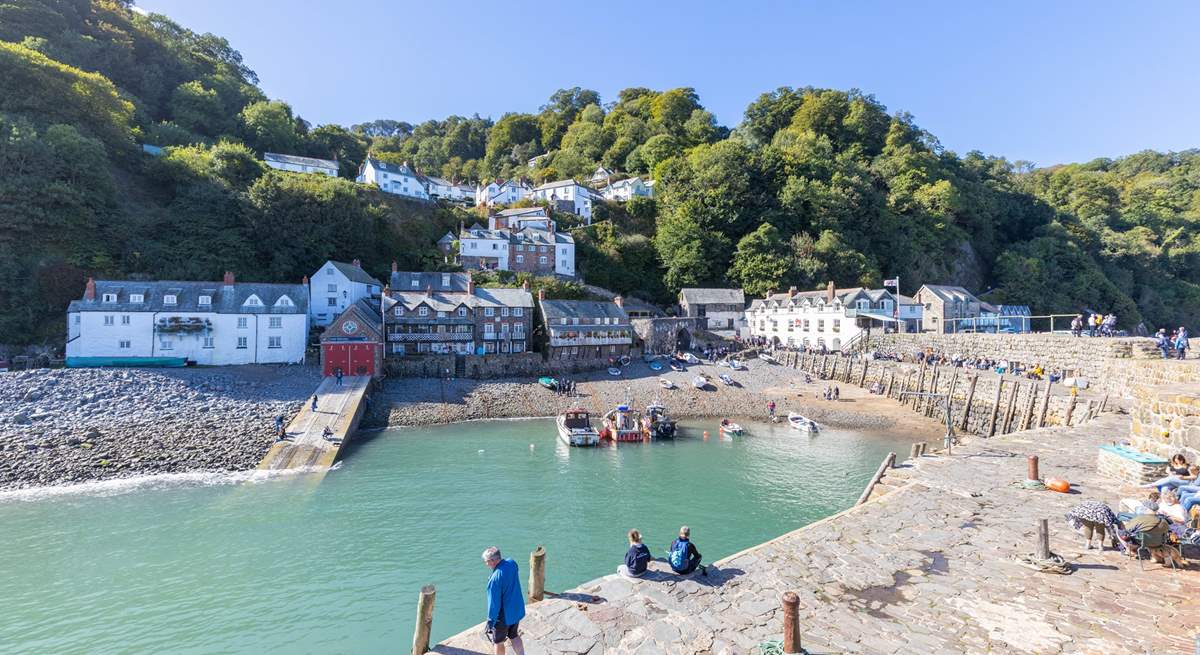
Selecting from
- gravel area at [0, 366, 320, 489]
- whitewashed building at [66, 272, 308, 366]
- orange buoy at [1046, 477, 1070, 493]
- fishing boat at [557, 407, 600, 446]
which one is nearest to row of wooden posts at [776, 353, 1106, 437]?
orange buoy at [1046, 477, 1070, 493]

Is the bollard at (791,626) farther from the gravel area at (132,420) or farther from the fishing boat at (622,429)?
the gravel area at (132,420)

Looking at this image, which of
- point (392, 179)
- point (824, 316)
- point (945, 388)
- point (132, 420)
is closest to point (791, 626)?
point (132, 420)

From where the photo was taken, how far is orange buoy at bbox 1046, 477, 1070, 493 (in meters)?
13.6

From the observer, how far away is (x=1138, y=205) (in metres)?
89.2

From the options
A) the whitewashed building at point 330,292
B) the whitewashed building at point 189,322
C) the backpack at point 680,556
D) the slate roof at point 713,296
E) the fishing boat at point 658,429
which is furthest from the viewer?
the slate roof at point 713,296

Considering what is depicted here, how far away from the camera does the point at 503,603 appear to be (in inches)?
290

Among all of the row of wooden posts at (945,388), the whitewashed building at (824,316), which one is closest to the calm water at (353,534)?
the row of wooden posts at (945,388)

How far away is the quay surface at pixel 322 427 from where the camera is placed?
26.0 m

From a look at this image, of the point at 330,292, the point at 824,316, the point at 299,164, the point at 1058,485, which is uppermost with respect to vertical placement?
the point at 299,164

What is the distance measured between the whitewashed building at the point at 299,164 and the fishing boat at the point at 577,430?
51240 millimetres

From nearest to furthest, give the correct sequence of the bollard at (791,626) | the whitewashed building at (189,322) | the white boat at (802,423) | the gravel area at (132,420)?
1. the bollard at (791,626)
2. the gravel area at (132,420)
3. the white boat at (802,423)
4. the whitewashed building at (189,322)

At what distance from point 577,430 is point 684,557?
22071 millimetres

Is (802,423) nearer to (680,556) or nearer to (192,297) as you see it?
(680,556)

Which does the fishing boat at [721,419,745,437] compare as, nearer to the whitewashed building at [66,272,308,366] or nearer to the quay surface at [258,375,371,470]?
the quay surface at [258,375,371,470]
